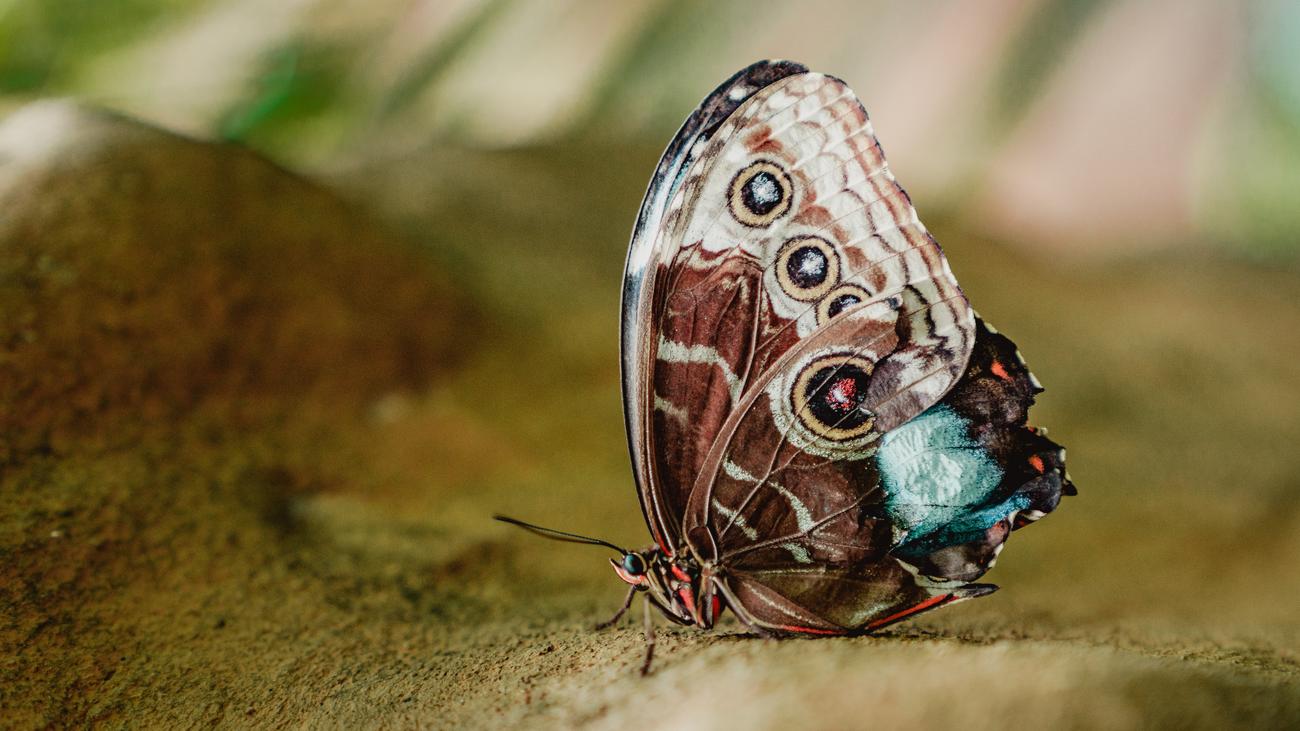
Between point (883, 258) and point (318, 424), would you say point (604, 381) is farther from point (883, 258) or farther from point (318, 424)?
point (883, 258)

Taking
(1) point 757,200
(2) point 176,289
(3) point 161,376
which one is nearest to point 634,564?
(1) point 757,200

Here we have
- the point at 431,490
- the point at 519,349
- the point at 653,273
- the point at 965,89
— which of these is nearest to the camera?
the point at 653,273

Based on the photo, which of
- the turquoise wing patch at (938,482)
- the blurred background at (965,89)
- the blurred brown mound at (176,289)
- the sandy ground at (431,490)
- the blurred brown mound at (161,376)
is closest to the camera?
the sandy ground at (431,490)

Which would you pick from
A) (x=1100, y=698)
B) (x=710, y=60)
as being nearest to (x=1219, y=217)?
(x=710, y=60)

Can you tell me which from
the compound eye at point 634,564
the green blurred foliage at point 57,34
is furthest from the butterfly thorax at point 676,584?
the green blurred foliage at point 57,34

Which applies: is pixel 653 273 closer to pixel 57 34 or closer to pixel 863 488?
pixel 863 488

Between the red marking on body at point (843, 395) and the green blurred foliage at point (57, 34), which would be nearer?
the red marking on body at point (843, 395)

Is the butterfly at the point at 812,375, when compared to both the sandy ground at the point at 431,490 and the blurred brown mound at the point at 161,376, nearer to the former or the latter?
the sandy ground at the point at 431,490
